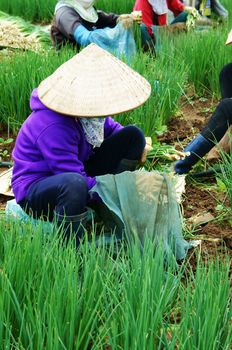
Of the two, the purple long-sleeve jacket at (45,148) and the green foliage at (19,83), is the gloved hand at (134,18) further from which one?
the purple long-sleeve jacket at (45,148)

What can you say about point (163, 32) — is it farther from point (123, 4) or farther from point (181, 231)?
point (181, 231)

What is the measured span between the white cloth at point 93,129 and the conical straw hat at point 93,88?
179 mm

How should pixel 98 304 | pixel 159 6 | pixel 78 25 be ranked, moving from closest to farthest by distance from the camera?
pixel 98 304
pixel 78 25
pixel 159 6

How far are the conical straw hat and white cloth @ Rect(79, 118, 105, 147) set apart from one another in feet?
0.59

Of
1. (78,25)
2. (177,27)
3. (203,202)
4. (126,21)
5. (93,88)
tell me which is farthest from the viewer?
(177,27)

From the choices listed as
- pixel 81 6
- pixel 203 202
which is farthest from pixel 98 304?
pixel 81 6

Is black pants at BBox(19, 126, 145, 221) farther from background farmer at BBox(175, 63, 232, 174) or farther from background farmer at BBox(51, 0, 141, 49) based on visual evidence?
background farmer at BBox(51, 0, 141, 49)

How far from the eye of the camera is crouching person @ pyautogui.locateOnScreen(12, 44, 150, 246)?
89.2 inches

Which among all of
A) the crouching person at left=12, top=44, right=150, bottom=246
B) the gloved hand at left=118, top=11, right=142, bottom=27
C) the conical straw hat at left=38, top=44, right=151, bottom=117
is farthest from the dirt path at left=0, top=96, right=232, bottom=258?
the gloved hand at left=118, top=11, right=142, bottom=27

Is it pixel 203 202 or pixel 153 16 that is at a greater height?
pixel 153 16

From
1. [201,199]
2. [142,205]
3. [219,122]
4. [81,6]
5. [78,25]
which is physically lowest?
[201,199]

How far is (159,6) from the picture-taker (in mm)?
5266

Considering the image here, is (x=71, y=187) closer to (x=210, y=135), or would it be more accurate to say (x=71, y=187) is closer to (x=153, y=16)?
(x=210, y=135)

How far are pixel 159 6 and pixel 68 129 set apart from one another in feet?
10.6
